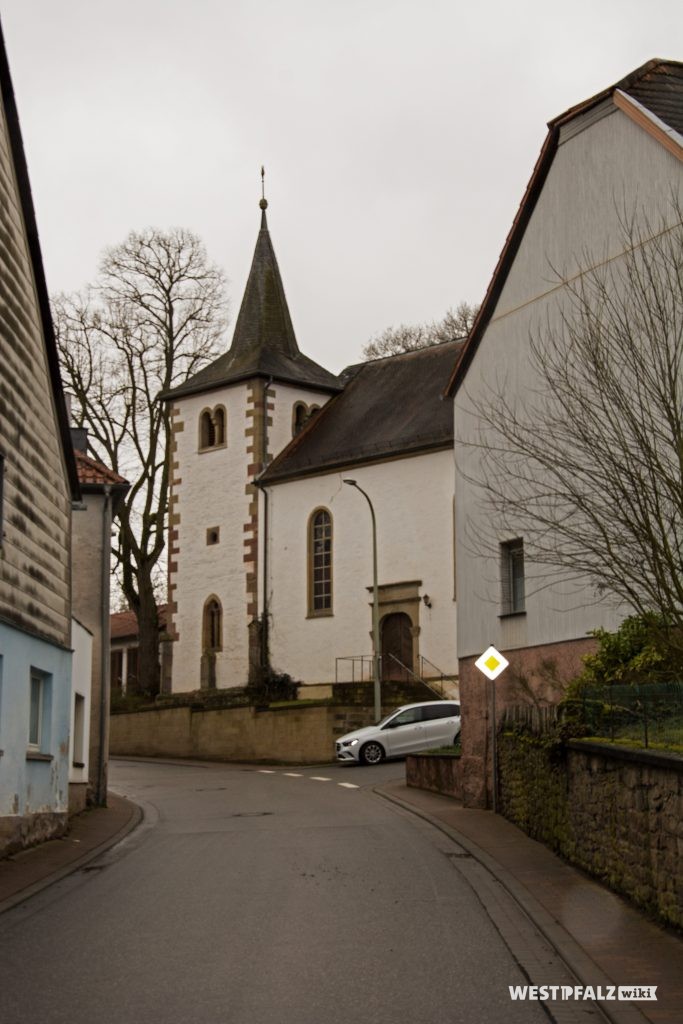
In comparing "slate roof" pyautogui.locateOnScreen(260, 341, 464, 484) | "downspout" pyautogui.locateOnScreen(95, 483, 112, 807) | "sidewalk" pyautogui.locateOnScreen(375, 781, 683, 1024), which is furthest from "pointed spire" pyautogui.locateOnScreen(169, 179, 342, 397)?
"sidewalk" pyautogui.locateOnScreen(375, 781, 683, 1024)

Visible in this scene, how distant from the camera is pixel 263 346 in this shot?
48625mm

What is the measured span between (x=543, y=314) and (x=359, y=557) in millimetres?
22995

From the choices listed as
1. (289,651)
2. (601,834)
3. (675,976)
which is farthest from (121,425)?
(675,976)

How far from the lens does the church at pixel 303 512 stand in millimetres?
40844

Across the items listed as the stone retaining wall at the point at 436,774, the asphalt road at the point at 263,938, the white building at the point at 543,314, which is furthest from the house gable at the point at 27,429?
the stone retaining wall at the point at 436,774

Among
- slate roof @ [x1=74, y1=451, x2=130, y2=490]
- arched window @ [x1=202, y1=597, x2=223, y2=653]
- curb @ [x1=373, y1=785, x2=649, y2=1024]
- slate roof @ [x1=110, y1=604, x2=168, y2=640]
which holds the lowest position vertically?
curb @ [x1=373, y1=785, x2=649, y2=1024]

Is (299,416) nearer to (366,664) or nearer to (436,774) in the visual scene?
(366,664)

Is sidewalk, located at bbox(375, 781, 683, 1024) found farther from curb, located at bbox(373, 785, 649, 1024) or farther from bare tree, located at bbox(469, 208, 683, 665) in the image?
bare tree, located at bbox(469, 208, 683, 665)

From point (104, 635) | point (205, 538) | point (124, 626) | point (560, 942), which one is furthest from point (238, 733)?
point (124, 626)

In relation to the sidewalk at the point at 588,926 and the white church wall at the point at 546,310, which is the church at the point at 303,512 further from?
the sidewalk at the point at 588,926

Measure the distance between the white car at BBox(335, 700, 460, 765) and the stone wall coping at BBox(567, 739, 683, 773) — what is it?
18.5m

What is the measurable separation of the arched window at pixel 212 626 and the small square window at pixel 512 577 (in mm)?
25731

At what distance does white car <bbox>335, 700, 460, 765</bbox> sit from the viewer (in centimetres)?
3194

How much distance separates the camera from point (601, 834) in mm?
12117
